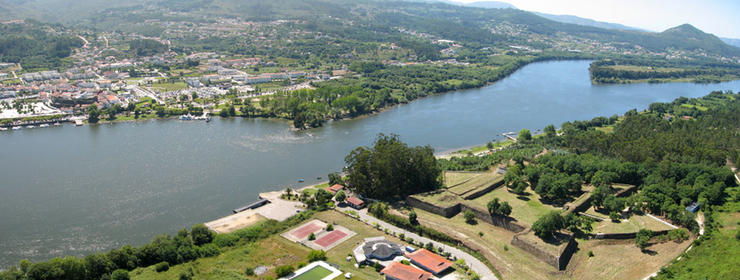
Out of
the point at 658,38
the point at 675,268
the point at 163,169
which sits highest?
the point at 658,38

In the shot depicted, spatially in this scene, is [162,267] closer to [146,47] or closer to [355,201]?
[355,201]

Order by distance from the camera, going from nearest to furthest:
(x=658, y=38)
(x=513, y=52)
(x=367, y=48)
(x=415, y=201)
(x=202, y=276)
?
(x=202, y=276) < (x=415, y=201) < (x=367, y=48) < (x=513, y=52) < (x=658, y=38)

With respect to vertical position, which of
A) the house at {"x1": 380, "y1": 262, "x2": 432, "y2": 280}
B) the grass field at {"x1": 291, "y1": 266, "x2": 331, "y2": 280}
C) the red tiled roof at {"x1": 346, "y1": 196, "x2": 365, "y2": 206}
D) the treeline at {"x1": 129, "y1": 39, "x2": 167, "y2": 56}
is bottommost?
the grass field at {"x1": 291, "y1": 266, "x2": 331, "y2": 280}

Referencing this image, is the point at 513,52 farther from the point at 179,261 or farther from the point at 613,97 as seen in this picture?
the point at 179,261

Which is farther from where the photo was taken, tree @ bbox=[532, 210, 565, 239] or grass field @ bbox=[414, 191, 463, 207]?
grass field @ bbox=[414, 191, 463, 207]

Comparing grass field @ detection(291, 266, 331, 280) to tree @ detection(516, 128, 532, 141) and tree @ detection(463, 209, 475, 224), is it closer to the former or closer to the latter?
tree @ detection(463, 209, 475, 224)

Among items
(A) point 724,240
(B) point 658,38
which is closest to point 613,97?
(A) point 724,240

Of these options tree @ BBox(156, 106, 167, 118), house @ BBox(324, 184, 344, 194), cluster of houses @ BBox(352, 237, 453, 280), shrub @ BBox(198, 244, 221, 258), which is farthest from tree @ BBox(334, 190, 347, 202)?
tree @ BBox(156, 106, 167, 118)
